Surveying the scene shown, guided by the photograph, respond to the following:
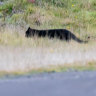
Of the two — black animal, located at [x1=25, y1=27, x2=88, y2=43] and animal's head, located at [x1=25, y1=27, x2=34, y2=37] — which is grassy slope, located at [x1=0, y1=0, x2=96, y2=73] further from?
black animal, located at [x1=25, y1=27, x2=88, y2=43]

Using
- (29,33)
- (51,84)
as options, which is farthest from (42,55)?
(29,33)

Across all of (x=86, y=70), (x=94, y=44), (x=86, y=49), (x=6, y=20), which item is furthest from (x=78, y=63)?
(x=6, y=20)

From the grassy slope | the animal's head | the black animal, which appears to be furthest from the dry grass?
the grassy slope

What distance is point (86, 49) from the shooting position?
342 inches

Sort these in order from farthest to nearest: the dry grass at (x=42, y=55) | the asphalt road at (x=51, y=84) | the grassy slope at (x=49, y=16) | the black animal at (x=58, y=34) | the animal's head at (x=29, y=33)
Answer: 1. the grassy slope at (x=49, y=16)
2. the animal's head at (x=29, y=33)
3. the black animal at (x=58, y=34)
4. the dry grass at (x=42, y=55)
5. the asphalt road at (x=51, y=84)

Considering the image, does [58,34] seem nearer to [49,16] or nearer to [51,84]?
[49,16]

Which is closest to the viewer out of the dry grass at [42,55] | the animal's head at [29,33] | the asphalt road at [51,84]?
the asphalt road at [51,84]

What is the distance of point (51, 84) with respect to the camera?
611cm

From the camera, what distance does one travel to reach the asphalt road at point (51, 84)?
5.66 m

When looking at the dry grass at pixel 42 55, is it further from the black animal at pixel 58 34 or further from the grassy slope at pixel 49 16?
the grassy slope at pixel 49 16

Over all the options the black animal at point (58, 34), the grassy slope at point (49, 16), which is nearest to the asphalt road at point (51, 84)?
the black animal at point (58, 34)

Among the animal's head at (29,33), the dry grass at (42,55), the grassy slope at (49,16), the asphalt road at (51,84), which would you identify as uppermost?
the grassy slope at (49,16)

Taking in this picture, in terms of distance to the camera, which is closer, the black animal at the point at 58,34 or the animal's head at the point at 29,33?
the black animal at the point at 58,34

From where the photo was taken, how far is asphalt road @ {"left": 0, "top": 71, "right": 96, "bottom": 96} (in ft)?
18.6
